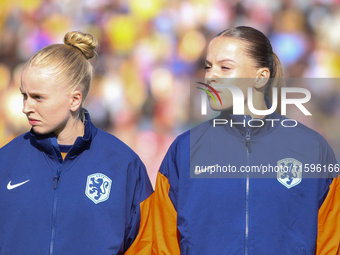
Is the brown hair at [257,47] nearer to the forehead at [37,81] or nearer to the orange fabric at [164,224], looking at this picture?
the orange fabric at [164,224]

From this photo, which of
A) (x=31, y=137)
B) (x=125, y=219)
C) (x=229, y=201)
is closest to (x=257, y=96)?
(x=229, y=201)

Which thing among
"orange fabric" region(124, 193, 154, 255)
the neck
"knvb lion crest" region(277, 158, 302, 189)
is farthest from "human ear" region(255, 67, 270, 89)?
the neck

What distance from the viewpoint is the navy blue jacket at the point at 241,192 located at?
1601 mm

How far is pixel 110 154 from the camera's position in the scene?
175 centimetres

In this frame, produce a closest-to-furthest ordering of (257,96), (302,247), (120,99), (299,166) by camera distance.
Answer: (302,247)
(299,166)
(257,96)
(120,99)

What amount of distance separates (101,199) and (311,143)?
2.99 ft

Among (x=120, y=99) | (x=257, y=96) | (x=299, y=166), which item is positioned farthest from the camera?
(x=120, y=99)

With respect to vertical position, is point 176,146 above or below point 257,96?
below

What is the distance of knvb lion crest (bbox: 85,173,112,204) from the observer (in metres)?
1.66

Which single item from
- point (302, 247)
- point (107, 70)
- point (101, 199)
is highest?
point (107, 70)

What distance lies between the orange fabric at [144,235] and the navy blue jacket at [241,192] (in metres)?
0.03

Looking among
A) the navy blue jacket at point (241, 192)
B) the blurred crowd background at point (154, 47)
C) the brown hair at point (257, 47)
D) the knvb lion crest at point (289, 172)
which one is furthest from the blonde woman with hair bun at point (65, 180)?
the blurred crowd background at point (154, 47)

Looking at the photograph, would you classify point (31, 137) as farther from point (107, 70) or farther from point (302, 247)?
point (107, 70)

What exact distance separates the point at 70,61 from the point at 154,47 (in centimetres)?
222
